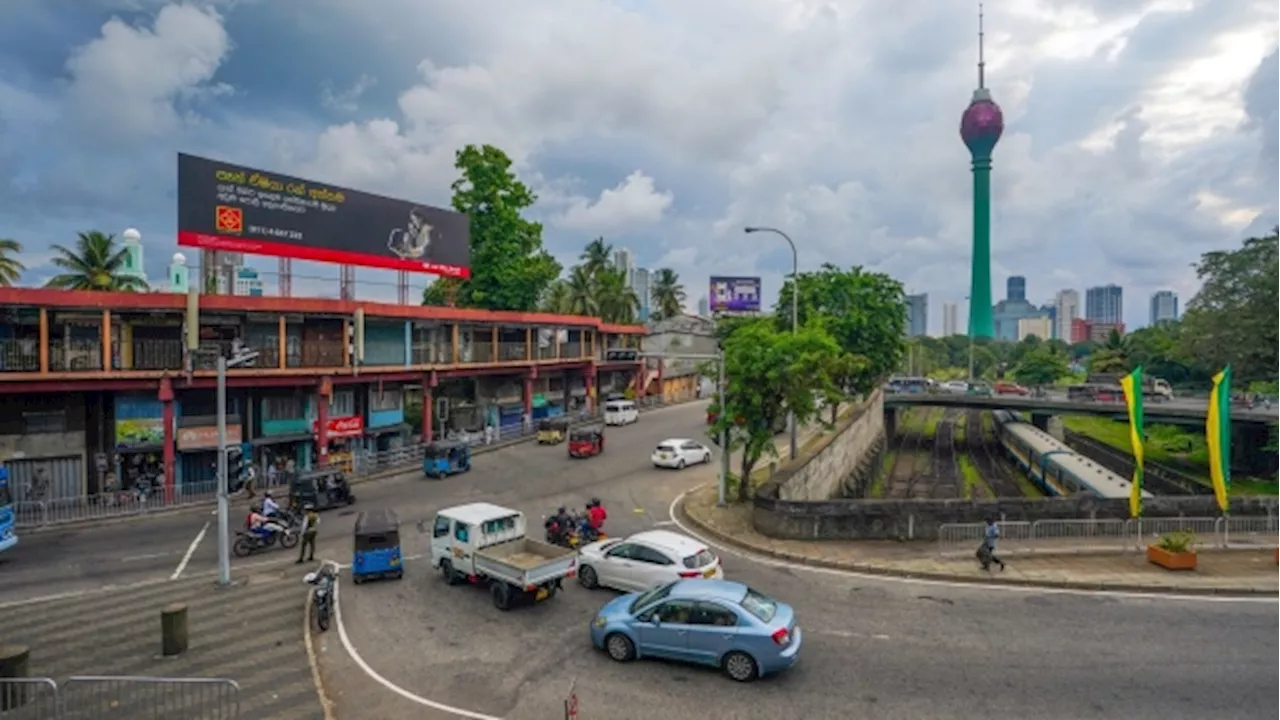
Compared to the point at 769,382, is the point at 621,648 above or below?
below

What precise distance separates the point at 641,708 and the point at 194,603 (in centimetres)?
1133

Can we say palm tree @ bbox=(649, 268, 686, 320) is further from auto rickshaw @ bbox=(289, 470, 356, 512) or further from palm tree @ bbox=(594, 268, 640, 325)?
A: auto rickshaw @ bbox=(289, 470, 356, 512)

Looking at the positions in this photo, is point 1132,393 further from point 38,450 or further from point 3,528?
point 38,450

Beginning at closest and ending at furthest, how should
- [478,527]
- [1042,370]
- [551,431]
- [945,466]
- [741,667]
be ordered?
[741,667], [478,527], [551,431], [945,466], [1042,370]

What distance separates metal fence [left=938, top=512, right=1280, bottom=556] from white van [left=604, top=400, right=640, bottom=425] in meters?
31.0

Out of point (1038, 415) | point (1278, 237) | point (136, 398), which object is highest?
point (1278, 237)

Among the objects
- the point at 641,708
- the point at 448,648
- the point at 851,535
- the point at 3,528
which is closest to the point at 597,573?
the point at 448,648

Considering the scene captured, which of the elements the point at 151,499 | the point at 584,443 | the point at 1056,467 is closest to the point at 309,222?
the point at 151,499

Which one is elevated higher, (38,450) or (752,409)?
(752,409)

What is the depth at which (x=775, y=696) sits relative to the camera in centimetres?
1130

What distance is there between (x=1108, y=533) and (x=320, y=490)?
87.5 feet

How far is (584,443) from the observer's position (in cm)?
3700

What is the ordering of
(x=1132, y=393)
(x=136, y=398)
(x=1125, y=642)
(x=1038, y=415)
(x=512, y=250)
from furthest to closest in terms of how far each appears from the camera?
(x=1038, y=415) → (x=512, y=250) → (x=136, y=398) → (x=1132, y=393) → (x=1125, y=642)

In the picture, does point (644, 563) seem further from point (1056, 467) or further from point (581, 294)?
point (581, 294)
